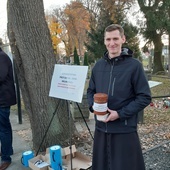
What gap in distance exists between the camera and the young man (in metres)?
2.29

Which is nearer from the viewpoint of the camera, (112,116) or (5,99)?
(112,116)

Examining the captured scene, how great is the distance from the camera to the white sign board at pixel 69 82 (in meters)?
2.87

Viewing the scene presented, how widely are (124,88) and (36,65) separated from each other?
203cm

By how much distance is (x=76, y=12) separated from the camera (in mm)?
38219

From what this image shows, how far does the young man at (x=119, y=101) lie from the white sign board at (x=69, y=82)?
37 cm

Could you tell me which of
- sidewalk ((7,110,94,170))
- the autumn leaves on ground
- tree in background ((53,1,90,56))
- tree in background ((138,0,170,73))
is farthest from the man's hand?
tree in background ((53,1,90,56))

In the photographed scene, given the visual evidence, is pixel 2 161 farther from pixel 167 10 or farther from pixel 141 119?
pixel 167 10

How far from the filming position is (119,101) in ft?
7.73

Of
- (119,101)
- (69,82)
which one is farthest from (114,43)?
(69,82)

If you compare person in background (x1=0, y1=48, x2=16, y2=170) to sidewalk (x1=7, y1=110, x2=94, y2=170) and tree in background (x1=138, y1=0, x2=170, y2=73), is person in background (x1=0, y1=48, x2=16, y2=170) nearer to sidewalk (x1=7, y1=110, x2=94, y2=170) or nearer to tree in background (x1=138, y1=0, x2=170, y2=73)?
sidewalk (x1=7, y1=110, x2=94, y2=170)

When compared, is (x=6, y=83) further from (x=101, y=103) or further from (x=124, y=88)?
(x=124, y=88)

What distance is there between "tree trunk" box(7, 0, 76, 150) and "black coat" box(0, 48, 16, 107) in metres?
0.39

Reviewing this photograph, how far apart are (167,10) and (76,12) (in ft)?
68.8

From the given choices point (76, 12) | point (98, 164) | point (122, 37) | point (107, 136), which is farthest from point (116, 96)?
point (76, 12)
